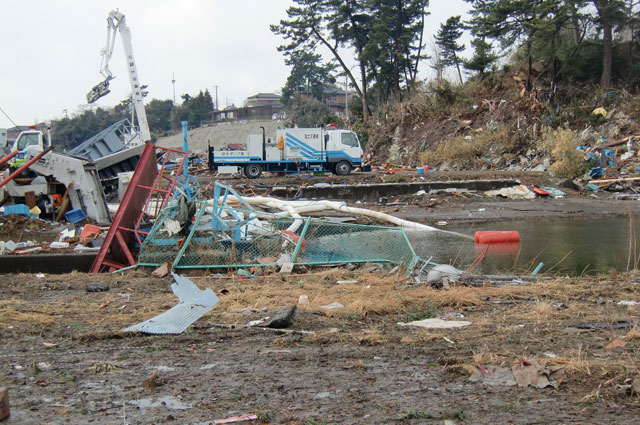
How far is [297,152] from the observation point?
2938cm

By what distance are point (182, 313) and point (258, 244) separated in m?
3.57

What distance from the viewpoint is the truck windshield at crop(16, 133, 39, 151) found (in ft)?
71.1

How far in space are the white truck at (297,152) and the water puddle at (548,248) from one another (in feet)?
45.0

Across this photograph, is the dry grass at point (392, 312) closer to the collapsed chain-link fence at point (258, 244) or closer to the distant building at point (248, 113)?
the collapsed chain-link fence at point (258, 244)

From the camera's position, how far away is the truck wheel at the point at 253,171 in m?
29.2

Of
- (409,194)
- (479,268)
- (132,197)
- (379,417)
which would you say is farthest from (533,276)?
(409,194)

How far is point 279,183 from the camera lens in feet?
81.8

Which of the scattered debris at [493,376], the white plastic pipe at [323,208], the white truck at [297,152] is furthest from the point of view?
the white truck at [297,152]

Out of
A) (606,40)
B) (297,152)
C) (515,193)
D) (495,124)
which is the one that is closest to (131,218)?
(515,193)

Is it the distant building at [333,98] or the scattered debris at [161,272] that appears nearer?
the scattered debris at [161,272]

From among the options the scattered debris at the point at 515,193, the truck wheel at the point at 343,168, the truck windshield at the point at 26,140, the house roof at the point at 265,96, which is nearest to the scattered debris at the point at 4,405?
the scattered debris at the point at 515,193

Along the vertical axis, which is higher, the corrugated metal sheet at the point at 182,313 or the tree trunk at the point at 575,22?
the tree trunk at the point at 575,22

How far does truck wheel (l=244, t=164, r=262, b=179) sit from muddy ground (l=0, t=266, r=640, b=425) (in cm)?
2174

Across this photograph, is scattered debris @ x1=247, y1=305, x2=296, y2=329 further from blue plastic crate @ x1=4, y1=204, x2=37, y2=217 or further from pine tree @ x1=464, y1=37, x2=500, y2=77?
pine tree @ x1=464, y1=37, x2=500, y2=77
